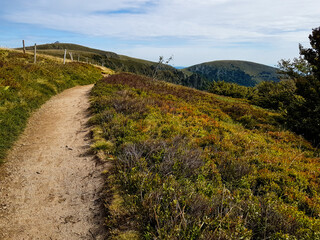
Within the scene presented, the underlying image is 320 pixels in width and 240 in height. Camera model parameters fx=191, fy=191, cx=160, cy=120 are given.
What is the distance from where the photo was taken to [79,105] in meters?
12.6

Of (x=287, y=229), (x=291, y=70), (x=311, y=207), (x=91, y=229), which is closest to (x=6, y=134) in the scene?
(x=91, y=229)

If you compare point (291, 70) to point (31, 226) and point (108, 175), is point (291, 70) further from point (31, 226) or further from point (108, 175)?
point (31, 226)

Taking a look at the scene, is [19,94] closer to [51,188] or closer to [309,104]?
[51,188]

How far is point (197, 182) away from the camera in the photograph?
194 inches

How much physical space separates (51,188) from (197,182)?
12.6 ft

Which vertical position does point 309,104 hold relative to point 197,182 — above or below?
above

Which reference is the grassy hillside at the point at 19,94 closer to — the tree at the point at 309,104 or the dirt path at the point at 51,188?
the dirt path at the point at 51,188

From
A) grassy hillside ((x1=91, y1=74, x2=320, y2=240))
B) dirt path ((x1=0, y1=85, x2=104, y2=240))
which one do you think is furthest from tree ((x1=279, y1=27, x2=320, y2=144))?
dirt path ((x1=0, y1=85, x2=104, y2=240))

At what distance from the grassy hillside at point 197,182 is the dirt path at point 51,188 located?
1.68ft

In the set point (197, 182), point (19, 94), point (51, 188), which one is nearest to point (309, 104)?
point (197, 182)

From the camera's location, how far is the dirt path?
12.7ft

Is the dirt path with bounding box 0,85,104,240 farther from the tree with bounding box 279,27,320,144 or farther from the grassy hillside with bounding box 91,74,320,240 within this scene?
the tree with bounding box 279,27,320,144

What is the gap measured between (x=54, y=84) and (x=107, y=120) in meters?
9.70

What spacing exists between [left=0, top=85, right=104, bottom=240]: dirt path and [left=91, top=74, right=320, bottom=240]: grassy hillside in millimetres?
514
